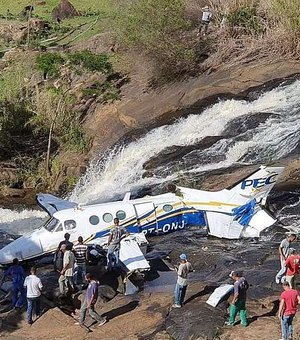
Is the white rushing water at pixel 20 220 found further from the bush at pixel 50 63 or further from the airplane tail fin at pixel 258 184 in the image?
the bush at pixel 50 63

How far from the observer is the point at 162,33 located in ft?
125

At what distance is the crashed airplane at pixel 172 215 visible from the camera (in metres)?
21.8

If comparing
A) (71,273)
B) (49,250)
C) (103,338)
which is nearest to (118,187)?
(49,250)

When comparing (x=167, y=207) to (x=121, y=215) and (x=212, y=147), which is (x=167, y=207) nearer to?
(x=121, y=215)

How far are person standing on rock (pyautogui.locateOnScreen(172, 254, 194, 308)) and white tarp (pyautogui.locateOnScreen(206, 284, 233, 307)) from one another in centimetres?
69

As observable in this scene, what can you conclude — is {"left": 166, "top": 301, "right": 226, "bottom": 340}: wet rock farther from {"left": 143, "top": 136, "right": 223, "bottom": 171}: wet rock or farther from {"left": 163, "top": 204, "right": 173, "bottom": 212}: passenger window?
{"left": 143, "top": 136, "right": 223, "bottom": 171}: wet rock

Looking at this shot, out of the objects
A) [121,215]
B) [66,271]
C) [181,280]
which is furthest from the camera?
[121,215]

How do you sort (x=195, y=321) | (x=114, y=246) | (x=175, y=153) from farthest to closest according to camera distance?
(x=175, y=153)
(x=114, y=246)
(x=195, y=321)

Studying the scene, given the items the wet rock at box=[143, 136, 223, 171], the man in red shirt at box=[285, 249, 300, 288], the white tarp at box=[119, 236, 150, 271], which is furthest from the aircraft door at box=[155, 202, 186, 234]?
the man in red shirt at box=[285, 249, 300, 288]

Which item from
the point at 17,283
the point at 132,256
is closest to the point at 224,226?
the point at 132,256

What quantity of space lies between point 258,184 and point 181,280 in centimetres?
712

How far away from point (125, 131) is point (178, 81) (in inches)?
196

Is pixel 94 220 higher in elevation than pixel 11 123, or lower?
higher

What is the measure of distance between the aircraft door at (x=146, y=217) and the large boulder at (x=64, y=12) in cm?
3882
